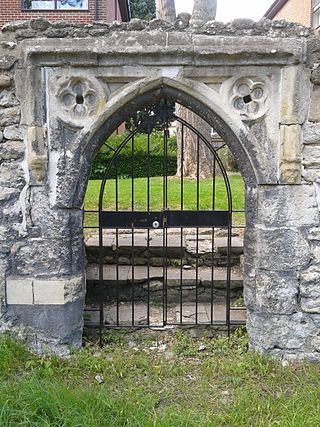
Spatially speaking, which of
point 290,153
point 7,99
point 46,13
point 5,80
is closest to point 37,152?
point 7,99

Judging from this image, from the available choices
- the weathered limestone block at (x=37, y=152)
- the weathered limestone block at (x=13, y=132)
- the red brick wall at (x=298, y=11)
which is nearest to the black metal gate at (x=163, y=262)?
the weathered limestone block at (x=37, y=152)

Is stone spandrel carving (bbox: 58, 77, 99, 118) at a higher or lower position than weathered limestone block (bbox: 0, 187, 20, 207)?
higher

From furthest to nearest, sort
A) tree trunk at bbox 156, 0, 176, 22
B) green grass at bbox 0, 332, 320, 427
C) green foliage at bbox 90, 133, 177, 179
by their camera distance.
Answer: green foliage at bbox 90, 133, 177, 179, tree trunk at bbox 156, 0, 176, 22, green grass at bbox 0, 332, 320, 427

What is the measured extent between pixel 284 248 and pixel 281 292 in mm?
369

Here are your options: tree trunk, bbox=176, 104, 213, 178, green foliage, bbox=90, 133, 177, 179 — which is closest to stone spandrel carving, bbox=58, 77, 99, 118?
tree trunk, bbox=176, 104, 213, 178

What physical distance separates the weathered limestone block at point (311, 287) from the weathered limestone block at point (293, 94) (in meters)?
1.21

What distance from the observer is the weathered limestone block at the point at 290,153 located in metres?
3.44

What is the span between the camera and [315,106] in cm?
348

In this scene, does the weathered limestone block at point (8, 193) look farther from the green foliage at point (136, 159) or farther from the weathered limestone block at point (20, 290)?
the green foliage at point (136, 159)

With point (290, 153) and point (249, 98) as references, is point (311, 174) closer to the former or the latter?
point (290, 153)

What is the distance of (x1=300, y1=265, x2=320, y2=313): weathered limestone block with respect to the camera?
11.8 ft

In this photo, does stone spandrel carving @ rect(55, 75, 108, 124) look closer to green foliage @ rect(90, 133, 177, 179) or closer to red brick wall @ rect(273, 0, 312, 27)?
green foliage @ rect(90, 133, 177, 179)

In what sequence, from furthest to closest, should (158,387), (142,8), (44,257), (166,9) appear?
(142,8) → (166,9) → (44,257) → (158,387)

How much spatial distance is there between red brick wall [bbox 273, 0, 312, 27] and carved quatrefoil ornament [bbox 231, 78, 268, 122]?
12.1 meters
